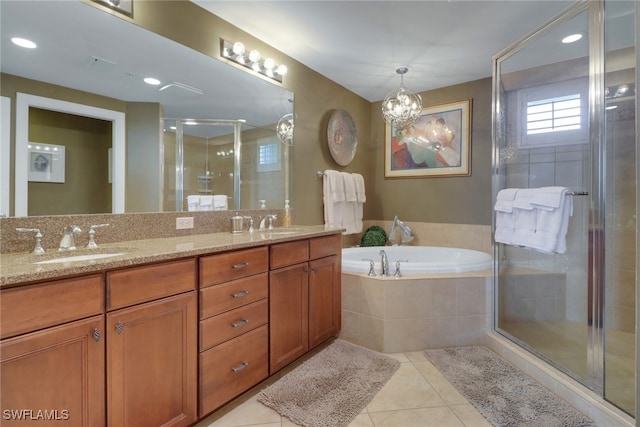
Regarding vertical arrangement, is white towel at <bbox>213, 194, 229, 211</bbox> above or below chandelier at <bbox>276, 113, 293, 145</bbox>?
below

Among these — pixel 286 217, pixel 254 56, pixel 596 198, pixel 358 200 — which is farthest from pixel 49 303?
pixel 358 200

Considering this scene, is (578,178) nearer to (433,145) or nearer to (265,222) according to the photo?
(433,145)

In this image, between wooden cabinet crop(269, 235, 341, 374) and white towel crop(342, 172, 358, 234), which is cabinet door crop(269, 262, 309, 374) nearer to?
wooden cabinet crop(269, 235, 341, 374)

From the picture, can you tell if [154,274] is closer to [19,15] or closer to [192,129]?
[192,129]

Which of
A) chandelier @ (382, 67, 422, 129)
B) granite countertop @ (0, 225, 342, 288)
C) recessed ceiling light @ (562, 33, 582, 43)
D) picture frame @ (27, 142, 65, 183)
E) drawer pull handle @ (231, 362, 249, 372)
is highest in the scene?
recessed ceiling light @ (562, 33, 582, 43)

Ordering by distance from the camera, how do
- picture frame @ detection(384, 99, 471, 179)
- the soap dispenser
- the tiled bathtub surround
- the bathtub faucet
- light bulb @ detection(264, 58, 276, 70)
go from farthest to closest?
the bathtub faucet, picture frame @ detection(384, 99, 471, 179), the soap dispenser, light bulb @ detection(264, 58, 276, 70), the tiled bathtub surround

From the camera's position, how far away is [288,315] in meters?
1.90

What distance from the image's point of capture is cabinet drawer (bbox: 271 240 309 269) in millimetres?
A: 1810

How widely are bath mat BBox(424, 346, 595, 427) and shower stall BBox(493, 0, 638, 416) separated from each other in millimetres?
208

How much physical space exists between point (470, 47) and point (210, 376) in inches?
123

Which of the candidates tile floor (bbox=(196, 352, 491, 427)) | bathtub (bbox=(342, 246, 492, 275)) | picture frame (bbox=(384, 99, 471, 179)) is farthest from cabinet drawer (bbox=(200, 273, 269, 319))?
picture frame (bbox=(384, 99, 471, 179))

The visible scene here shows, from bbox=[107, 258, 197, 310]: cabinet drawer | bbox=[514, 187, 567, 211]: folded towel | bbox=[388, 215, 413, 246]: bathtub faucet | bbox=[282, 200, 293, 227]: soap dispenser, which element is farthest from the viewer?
bbox=[388, 215, 413, 246]: bathtub faucet

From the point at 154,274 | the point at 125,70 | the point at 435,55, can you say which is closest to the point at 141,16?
the point at 125,70

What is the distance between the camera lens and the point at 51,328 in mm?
963
